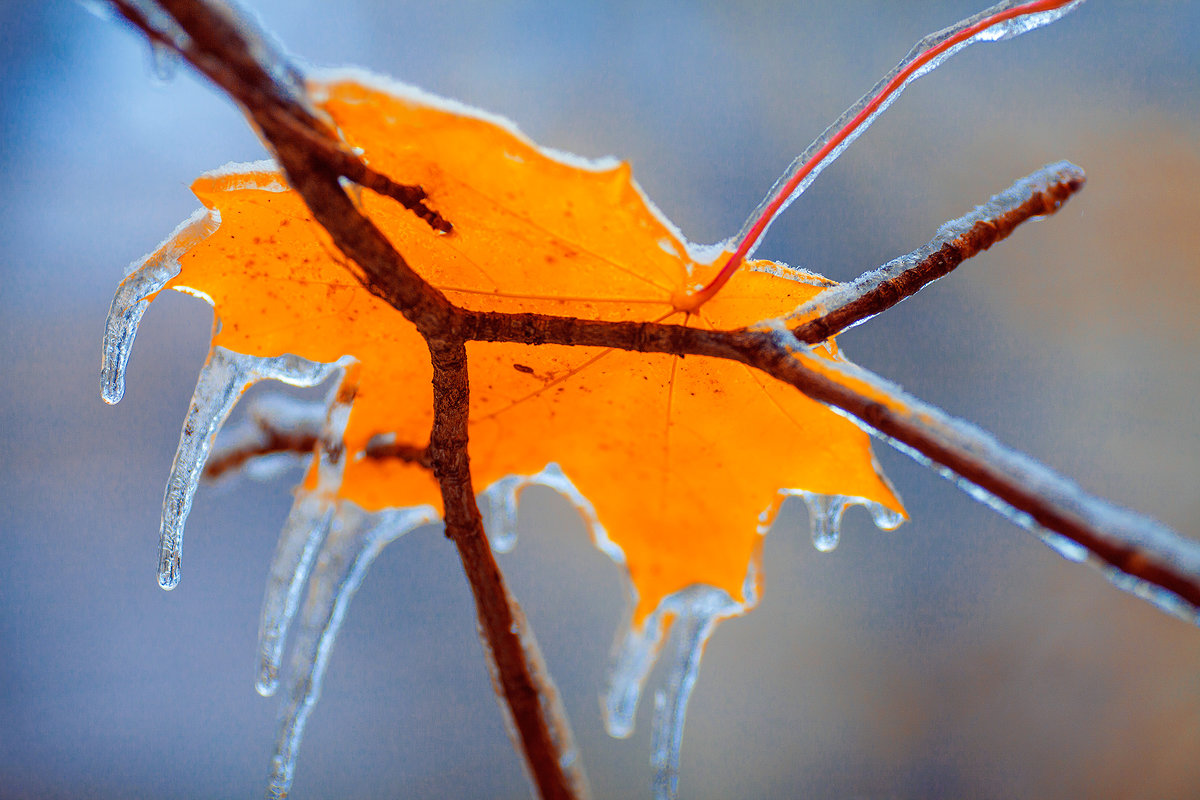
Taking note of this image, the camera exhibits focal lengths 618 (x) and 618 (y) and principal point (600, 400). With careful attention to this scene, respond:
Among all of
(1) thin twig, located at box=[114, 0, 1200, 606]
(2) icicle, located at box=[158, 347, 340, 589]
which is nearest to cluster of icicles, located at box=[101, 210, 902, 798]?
(2) icicle, located at box=[158, 347, 340, 589]

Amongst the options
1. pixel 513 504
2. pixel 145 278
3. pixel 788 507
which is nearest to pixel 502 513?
pixel 513 504

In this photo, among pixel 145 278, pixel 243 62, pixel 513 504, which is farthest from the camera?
pixel 513 504

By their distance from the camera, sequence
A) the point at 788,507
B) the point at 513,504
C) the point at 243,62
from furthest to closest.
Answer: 1. the point at 788,507
2. the point at 513,504
3. the point at 243,62

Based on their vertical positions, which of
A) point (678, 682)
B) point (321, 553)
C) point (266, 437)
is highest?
point (266, 437)

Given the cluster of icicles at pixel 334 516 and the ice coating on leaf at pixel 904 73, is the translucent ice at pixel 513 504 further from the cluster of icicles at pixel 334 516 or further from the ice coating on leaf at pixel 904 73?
the ice coating on leaf at pixel 904 73

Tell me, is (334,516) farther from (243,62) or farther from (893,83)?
(893,83)

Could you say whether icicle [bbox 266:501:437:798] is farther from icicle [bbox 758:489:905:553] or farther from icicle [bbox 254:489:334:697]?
icicle [bbox 758:489:905:553]

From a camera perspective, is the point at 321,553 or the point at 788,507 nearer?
the point at 321,553
